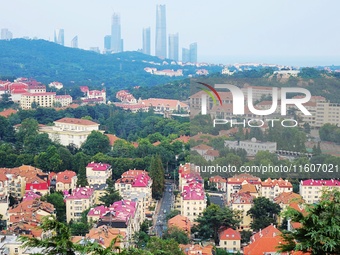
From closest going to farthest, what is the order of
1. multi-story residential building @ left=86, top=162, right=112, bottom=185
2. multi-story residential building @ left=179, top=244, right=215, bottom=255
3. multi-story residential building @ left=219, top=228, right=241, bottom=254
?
multi-story residential building @ left=179, top=244, right=215, bottom=255 < multi-story residential building @ left=219, top=228, right=241, bottom=254 < multi-story residential building @ left=86, top=162, right=112, bottom=185

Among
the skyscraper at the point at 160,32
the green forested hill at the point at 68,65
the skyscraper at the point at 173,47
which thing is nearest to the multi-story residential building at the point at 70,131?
the green forested hill at the point at 68,65

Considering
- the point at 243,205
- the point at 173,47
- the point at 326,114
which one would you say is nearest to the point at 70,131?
the point at 243,205

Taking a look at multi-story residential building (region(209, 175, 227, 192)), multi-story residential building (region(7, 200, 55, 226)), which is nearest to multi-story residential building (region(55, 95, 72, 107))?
multi-story residential building (region(209, 175, 227, 192))

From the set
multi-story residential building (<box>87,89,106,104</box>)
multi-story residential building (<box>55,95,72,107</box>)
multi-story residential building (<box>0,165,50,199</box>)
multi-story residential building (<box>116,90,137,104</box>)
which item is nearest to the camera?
multi-story residential building (<box>0,165,50,199</box>)

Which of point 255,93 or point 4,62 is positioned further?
point 4,62

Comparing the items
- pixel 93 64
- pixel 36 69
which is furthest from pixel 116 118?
pixel 93 64

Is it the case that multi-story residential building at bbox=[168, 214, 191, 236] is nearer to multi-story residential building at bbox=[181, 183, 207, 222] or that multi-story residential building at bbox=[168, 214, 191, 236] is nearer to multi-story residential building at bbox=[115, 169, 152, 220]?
multi-story residential building at bbox=[181, 183, 207, 222]

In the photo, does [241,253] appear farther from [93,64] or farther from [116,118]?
[93,64]
